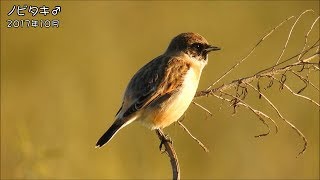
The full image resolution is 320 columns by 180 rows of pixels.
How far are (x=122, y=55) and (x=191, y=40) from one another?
220 inches

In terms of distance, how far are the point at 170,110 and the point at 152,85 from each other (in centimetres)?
23

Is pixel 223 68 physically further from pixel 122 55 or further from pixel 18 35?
pixel 18 35

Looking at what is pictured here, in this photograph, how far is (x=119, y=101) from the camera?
35.8ft

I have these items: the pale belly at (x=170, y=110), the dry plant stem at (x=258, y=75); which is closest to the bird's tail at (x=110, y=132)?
the pale belly at (x=170, y=110)

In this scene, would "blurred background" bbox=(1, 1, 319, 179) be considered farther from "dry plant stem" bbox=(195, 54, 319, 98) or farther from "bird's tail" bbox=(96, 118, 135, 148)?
"dry plant stem" bbox=(195, 54, 319, 98)

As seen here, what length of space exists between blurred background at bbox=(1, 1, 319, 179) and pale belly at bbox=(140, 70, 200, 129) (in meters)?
0.23

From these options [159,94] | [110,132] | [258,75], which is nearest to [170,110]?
[159,94]

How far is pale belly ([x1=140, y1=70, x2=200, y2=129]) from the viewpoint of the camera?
20.7 ft

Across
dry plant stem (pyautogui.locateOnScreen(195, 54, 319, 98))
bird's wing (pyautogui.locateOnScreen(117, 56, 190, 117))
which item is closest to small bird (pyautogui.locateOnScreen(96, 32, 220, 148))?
bird's wing (pyautogui.locateOnScreen(117, 56, 190, 117))

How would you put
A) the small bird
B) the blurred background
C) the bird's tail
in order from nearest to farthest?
the bird's tail < the small bird < the blurred background

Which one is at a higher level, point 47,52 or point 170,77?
point 47,52

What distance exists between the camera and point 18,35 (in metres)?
13.4

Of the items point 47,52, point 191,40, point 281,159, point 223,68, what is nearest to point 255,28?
point 223,68

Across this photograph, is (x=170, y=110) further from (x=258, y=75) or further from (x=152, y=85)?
(x=258, y=75)
